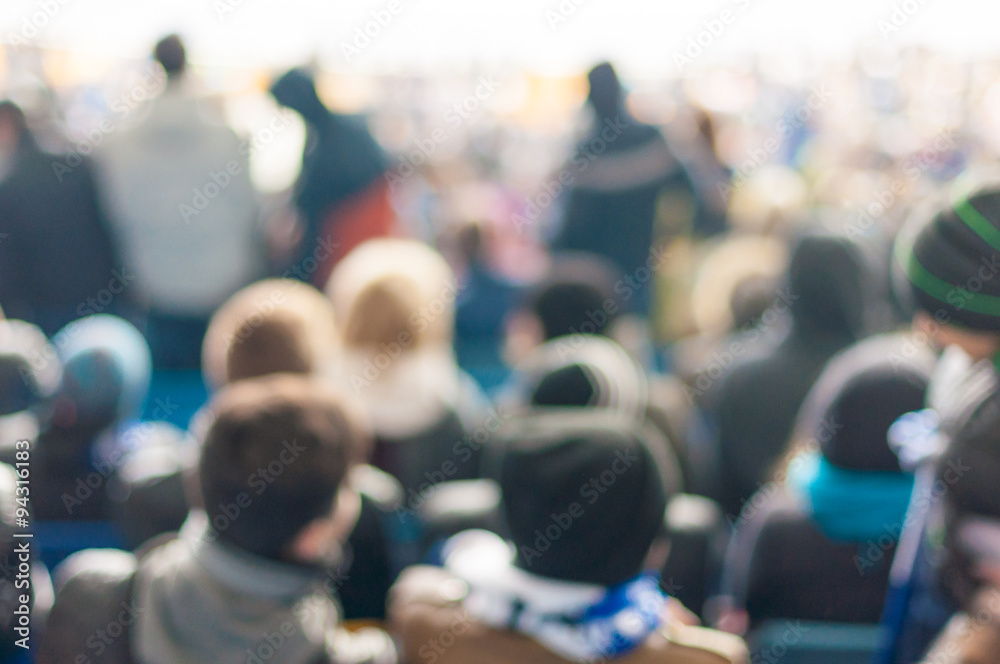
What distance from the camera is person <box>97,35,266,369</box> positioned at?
3.09 metres

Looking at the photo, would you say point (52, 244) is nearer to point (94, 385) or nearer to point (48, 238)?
point (48, 238)

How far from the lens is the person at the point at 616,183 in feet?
12.2

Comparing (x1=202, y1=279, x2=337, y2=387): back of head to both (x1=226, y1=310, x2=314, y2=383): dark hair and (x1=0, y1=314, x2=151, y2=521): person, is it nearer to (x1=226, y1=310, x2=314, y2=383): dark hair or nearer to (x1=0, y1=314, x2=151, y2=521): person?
(x1=226, y1=310, x2=314, y2=383): dark hair

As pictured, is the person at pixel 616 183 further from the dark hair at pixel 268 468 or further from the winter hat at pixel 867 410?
the dark hair at pixel 268 468

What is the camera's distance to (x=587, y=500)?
1138 millimetres

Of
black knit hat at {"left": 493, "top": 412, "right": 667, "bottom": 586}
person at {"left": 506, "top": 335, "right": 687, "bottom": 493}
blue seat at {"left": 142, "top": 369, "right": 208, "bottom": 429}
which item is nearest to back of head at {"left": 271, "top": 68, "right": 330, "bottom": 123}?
blue seat at {"left": 142, "top": 369, "right": 208, "bottom": 429}

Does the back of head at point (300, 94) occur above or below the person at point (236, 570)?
above

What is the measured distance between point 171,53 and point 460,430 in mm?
1738

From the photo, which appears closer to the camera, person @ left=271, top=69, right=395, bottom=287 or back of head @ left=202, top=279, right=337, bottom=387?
back of head @ left=202, top=279, right=337, bottom=387

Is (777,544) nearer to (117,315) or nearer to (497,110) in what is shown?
(117,315)

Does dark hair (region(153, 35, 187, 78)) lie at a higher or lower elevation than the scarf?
higher

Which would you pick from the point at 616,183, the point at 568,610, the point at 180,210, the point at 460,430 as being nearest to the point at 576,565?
the point at 568,610

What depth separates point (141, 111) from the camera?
3193mm

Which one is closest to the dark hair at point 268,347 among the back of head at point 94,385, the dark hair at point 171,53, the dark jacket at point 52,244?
the back of head at point 94,385
